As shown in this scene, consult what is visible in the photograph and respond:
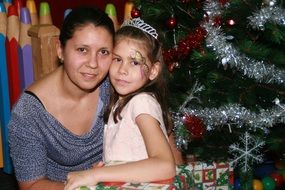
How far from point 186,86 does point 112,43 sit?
18.1 inches

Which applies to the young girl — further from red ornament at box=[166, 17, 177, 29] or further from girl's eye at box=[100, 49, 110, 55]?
red ornament at box=[166, 17, 177, 29]

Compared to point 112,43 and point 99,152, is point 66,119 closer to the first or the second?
point 99,152

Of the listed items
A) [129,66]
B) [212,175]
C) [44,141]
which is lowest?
[212,175]

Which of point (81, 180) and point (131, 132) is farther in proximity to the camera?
point (131, 132)

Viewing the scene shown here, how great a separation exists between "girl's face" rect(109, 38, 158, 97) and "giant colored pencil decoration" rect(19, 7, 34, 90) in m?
1.05

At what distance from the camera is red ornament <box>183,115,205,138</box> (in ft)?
6.28

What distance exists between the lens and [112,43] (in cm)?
174

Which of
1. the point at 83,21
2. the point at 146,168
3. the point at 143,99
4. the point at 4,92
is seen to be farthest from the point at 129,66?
the point at 4,92

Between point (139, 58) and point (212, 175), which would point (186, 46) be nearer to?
point (139, 58)

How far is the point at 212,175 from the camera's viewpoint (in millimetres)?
1877

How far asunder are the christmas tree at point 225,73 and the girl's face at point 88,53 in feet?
0.74

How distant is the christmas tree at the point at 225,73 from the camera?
1.77m

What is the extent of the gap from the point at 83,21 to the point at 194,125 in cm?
59

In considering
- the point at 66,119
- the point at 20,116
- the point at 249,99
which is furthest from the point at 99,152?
the point at 249,99
